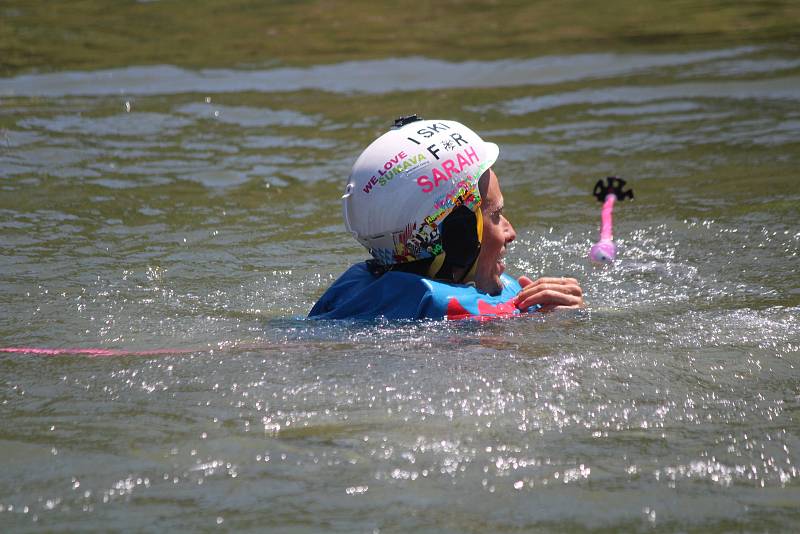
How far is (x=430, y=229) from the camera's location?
549cm

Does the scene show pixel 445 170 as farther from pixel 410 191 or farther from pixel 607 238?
pixel 607 238

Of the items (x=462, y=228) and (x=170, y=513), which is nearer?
(x=170, y=513)

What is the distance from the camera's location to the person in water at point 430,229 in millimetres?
5449

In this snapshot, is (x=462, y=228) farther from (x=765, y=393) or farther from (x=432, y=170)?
(x=765, y=393)

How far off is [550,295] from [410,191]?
2.77 ft

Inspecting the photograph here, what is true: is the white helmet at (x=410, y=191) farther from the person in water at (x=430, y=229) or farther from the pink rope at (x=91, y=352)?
the pink rope at (x=91, y=352)

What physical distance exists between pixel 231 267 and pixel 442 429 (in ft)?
11.6

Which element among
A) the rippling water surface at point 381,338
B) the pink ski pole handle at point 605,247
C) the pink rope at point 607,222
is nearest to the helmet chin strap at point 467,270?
the rippling water surface at point 381,338

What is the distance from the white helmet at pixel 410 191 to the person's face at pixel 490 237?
4.1 inches

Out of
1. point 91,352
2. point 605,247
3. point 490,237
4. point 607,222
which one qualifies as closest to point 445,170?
point 490,237

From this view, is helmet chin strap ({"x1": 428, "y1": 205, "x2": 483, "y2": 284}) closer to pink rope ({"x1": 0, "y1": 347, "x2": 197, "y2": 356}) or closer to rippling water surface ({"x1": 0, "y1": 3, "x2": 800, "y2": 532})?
rippling water surface ({"x1": 0, "y1": 3, "x2": 800, "y2": 532})

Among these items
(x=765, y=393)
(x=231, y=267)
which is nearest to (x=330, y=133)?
(x=231, y=267)

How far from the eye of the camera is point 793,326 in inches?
215

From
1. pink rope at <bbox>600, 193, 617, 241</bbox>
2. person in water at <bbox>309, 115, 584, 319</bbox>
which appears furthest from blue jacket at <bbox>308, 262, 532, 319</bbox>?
pink rope at <bbox>600, 193, 617, 241</bbox>
